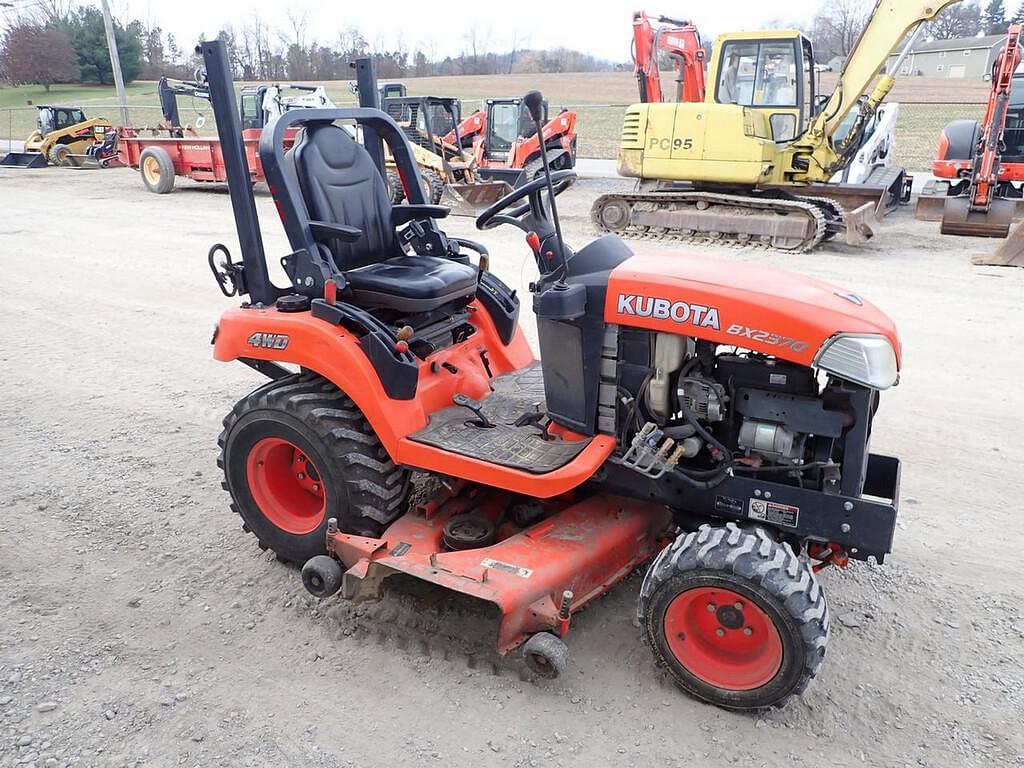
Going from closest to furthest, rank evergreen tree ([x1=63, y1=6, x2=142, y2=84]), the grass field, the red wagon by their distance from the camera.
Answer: the red wagon < the grass field < evergreen tree ([x1=63, y1=6, x2=142, y2=84])

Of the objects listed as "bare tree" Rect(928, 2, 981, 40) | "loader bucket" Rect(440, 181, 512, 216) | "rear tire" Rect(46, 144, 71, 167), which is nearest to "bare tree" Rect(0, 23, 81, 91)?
"rear tire" Rect(46, 144, 71, 167)

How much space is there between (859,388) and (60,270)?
9176 mm

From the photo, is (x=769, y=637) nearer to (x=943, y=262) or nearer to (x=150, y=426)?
(x=150, y=426)

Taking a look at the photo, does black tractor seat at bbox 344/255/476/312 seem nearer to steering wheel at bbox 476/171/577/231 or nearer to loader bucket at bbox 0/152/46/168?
steering wheel at bbox 476/171/577/231

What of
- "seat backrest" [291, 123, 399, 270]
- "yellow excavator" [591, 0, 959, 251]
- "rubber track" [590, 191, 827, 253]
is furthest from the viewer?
"yellow excavator" [591, 0, 959, 251]

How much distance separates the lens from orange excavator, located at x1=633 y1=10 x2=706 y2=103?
12391mm

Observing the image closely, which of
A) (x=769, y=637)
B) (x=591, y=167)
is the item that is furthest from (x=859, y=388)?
(x=591, y=167)

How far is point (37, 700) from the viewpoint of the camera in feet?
9.37

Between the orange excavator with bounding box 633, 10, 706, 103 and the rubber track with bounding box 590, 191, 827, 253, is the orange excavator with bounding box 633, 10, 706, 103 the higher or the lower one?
the higher one

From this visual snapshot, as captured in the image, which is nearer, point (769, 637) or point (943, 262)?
point (769, 637)

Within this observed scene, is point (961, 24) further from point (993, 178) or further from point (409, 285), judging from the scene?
point (409, 285)

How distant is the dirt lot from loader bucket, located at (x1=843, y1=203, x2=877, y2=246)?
5272 mm

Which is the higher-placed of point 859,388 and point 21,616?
point 859,388

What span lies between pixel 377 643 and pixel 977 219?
1164cm
